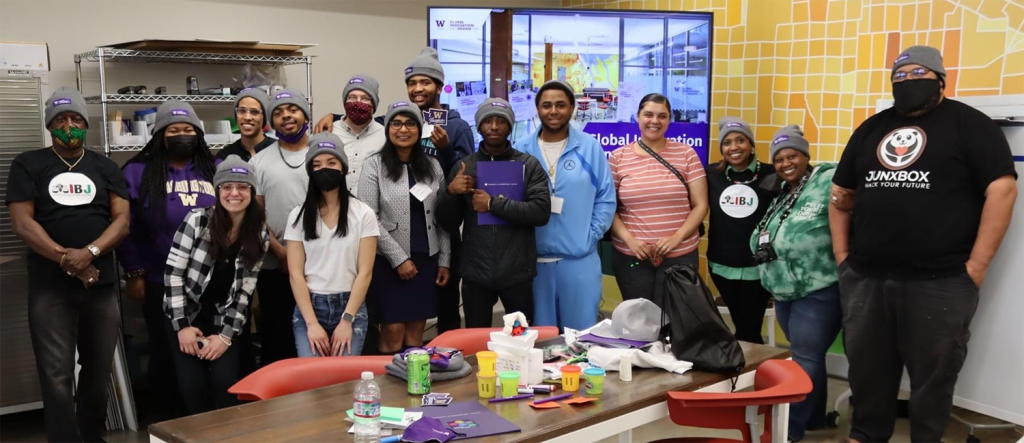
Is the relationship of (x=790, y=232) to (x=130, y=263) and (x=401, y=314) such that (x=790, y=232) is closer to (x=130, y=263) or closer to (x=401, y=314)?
(x=401, y=314)

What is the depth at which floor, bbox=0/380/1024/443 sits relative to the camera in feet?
13.8

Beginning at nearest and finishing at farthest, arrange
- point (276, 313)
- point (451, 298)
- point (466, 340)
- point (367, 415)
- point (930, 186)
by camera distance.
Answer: point (367, 415)
point (466, 340)
point (930, 186)
point (276, 313)
point (451, 298)

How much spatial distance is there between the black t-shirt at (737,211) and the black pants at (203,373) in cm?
248

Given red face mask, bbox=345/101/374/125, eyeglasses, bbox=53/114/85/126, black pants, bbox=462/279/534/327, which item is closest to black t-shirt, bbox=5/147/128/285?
eyeglasses, bbox=53/114/85/126

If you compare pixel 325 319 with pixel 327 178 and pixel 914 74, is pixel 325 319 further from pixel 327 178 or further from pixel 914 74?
pixel 914 74

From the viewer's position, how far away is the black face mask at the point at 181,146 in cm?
402

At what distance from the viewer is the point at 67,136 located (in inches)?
151

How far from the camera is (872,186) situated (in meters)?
3.57

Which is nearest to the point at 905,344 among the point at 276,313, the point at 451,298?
the point at 451,298

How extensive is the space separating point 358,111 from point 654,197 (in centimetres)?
154

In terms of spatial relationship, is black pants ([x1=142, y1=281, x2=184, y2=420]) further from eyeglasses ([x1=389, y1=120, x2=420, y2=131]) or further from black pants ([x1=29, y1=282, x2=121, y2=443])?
eyeglasses ([x1=389, y1=120, x2=420, y2=131])

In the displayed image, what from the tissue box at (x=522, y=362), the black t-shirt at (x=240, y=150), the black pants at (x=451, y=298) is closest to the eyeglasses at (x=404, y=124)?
the black pants at (x=451, y=298)

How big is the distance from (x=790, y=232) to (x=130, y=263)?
3.07m

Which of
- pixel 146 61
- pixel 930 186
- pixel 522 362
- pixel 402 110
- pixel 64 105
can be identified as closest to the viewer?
pixel 522 362
